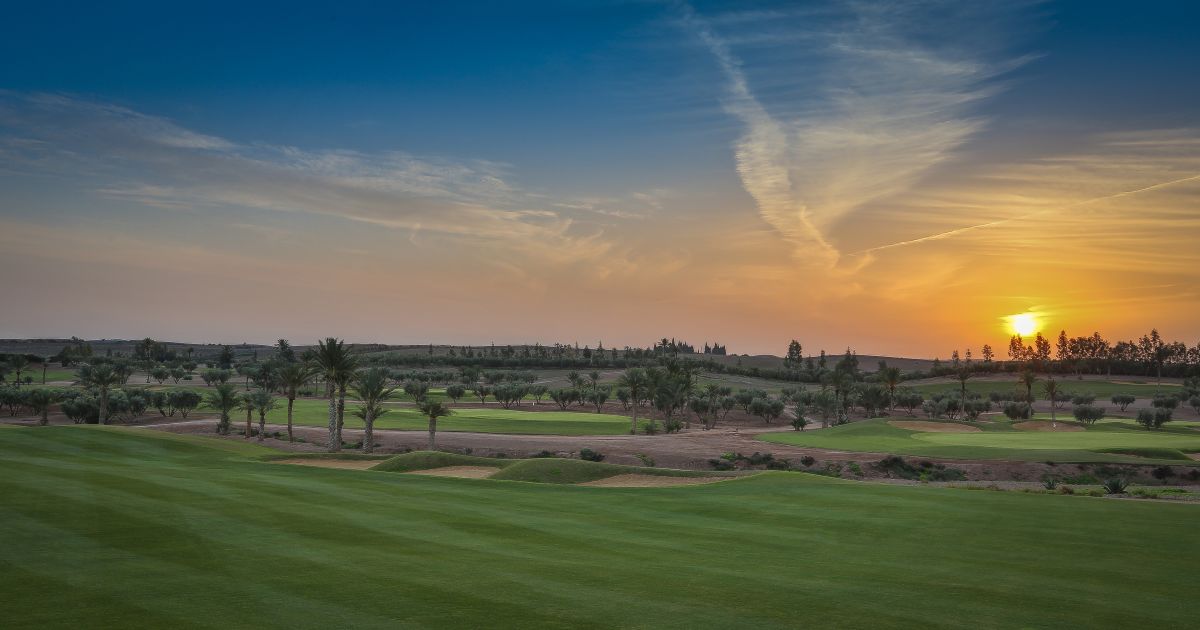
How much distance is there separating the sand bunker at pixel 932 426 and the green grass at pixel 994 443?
5201mm

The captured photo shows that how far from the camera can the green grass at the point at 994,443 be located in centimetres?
5769

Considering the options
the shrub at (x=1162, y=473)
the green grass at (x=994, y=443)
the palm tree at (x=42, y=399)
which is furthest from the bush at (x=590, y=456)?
the palm tree at (x=42, y=399)

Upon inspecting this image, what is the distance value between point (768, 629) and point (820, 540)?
789 cm

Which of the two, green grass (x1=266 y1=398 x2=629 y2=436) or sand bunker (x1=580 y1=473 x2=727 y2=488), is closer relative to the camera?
sand bunker (x1=580 y1=473 x2=727 y2=488)

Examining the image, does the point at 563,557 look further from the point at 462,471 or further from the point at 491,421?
the point at 491,421

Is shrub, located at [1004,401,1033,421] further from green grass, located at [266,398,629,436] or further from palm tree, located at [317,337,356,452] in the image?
palm tree, located at [317,337,356,452]

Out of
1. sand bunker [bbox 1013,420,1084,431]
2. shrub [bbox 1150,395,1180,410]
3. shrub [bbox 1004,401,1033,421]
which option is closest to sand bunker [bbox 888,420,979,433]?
sand bunker [bbox 1013,420,1084,431]

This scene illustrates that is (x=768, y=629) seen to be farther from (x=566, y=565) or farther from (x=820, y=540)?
(x=820, y=540)

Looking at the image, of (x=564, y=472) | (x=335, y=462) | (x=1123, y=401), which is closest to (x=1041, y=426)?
(x=1123, y=401)

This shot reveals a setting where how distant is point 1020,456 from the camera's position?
189 ft

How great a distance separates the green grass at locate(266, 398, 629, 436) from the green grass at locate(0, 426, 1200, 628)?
58120 millimetres

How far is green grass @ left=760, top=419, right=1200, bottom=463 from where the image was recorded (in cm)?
5769

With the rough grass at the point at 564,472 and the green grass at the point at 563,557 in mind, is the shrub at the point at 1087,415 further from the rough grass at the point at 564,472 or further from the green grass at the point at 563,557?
the green grass at the point at 563,557

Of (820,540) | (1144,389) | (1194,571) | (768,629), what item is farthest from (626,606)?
(1144,389)
